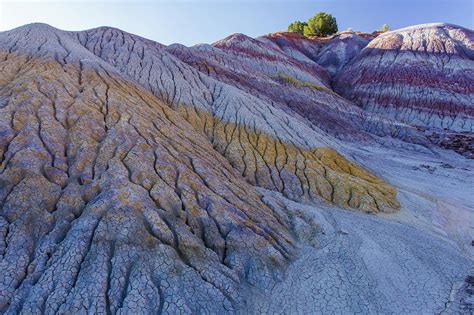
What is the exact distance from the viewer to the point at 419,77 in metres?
45.5

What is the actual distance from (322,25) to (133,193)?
80.8 metres

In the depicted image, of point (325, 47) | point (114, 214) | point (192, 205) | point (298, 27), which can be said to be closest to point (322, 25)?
point (298, 27)

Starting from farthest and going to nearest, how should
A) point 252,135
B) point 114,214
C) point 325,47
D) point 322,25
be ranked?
point 322,25, point 325,47, point 252,135, point 114,214

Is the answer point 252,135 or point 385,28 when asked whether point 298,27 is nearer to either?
point 385,28

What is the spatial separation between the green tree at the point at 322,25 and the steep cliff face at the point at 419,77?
88.5 ft

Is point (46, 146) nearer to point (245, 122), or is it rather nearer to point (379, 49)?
point (245, 122)

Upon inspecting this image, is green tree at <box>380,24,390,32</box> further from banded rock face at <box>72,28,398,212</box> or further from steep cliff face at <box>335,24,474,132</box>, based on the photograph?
banded rock face at <box>72,28,398,212</box>

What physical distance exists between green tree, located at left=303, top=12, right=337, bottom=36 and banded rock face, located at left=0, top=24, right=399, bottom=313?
70.2m

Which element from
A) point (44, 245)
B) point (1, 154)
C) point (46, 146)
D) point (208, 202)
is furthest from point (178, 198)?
point (1, 154)

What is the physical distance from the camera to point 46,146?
35.7 feet

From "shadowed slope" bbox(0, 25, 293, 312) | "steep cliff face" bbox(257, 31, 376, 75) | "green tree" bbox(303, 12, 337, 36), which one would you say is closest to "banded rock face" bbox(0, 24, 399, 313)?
"shadowed slope" bbox(0, 25, 293, 312)

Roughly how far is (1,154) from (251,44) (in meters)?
43.1

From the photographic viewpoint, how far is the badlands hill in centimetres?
794

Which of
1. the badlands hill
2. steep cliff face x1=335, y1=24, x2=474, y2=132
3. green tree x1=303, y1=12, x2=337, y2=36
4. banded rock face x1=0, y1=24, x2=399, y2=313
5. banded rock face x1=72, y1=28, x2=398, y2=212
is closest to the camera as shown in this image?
banded rock face x1=0, y1=24, x2=399, y2=313
